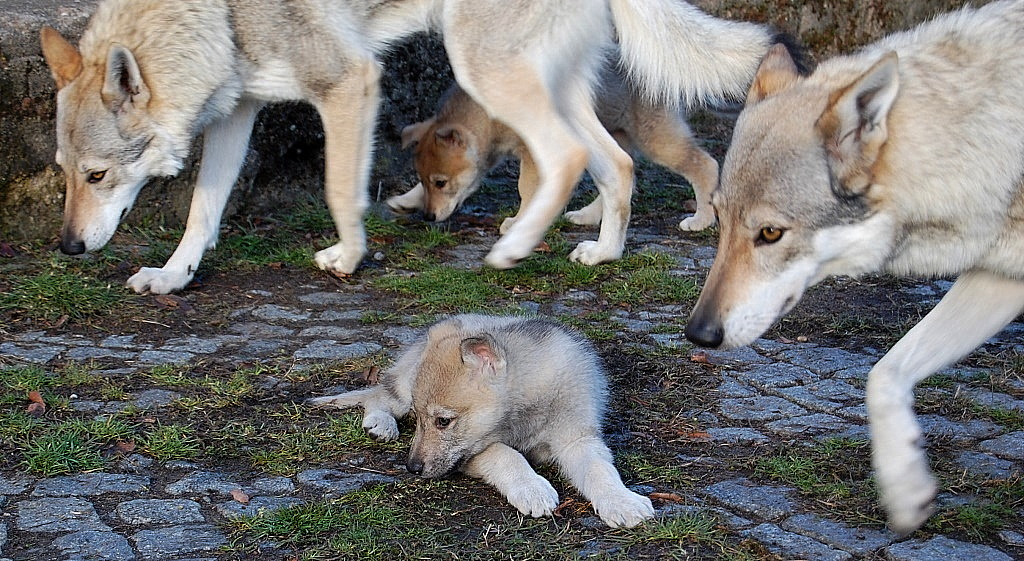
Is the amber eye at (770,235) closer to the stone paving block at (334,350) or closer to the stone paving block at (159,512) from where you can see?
the stone paving block at (159,512)

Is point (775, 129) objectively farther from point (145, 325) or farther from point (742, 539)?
point (145, 325)

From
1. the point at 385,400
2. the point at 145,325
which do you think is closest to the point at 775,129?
the point at 385,400

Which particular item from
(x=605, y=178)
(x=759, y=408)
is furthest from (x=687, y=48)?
(x=759, y=408)

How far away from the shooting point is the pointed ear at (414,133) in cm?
702

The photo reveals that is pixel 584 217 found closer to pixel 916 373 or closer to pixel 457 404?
pixel 457 404

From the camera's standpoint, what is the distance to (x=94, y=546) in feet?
9.58

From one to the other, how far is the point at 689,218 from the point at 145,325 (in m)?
3.43

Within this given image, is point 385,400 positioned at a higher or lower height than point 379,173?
higher

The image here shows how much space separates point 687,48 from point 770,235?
8.90 ft

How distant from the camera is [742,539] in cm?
299

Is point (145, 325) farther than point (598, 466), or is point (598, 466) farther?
point (145, 325)

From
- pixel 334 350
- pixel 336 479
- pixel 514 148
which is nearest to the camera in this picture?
pixel 336 479

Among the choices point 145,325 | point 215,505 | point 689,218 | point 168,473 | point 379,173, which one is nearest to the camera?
point 215,505

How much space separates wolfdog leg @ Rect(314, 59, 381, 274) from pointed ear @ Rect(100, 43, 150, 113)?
0.88m
